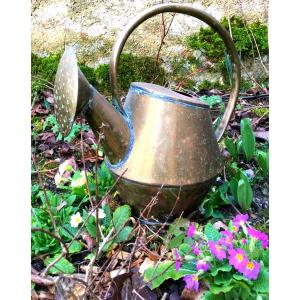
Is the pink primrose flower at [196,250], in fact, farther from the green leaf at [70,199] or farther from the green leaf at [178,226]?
the green leaf at [70,199]

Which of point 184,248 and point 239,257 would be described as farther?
point 184,248

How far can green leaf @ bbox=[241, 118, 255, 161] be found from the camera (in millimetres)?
1334

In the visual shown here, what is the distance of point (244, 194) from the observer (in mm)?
1178

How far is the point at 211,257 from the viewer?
3.04ft

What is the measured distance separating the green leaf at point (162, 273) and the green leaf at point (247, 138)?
51 centimetres

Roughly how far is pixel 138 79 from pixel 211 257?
1.09 meters

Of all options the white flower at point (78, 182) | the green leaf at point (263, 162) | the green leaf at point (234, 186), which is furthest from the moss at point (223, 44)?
the white flower at point (78, 182)

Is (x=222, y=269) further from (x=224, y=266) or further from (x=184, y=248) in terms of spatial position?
(x=184, y=248)

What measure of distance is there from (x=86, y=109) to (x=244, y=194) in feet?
1.47

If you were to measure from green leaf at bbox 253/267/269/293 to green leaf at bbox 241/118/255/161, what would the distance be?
1.72 feet

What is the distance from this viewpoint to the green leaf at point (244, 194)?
3.81 ft

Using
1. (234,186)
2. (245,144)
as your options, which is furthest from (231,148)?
(234,186)

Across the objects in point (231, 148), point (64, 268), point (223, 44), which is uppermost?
point (223, 44)
